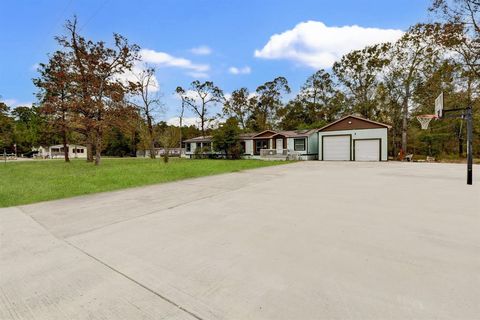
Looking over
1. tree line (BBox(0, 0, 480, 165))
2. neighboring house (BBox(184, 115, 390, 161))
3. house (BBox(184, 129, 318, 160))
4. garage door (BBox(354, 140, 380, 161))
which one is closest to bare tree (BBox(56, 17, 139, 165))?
tree line (BBox(0, 0, 480, 165))

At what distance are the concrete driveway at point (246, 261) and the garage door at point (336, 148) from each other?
17.1 meters

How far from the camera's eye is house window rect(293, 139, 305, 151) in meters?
23.9

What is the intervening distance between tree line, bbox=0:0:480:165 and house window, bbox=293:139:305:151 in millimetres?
6544

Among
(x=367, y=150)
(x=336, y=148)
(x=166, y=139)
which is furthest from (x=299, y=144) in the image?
(x=166, y=139)

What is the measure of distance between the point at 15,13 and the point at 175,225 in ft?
45.1

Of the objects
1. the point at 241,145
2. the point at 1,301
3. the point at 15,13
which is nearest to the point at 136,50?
the point at 15,13

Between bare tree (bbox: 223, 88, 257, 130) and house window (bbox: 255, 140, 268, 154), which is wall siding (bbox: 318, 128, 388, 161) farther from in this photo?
bare tree (bbox: 223, 88, 257, 130)

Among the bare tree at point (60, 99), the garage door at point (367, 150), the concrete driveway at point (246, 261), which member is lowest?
the concrete driveway at point (246, 261)

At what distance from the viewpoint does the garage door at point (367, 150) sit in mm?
20766

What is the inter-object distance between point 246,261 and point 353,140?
21.4 meters

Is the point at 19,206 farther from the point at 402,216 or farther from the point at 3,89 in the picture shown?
the point at 3,89

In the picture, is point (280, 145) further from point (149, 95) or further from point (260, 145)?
point (149, 95)

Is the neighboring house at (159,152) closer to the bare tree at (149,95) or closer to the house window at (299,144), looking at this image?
the bare tree at (149,95)

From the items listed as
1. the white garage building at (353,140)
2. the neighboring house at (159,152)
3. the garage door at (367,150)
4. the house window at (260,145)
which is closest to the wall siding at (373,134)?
the white garage building at (353,140)
